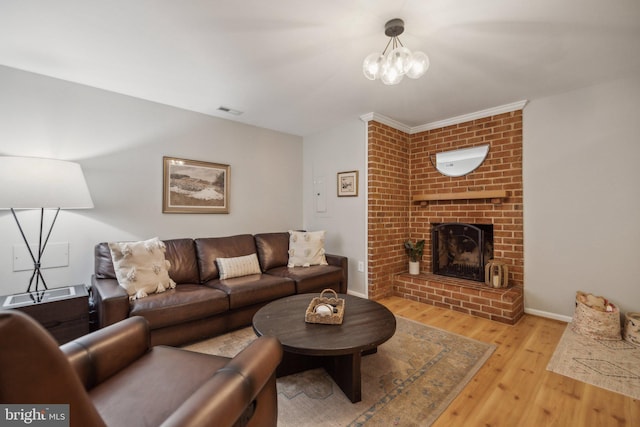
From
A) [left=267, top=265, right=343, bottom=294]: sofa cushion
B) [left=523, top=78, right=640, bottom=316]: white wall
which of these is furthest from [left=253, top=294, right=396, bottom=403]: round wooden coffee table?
[left=523, top=78, right=640, bottom=316]: white wall

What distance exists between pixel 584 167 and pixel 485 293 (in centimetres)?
154

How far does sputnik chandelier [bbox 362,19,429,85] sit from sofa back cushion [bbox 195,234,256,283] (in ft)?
7.43

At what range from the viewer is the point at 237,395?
95cm

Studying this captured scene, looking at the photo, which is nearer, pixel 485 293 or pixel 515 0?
pixel 515 0

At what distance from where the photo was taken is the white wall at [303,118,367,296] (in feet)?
11.6

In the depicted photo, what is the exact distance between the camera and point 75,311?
1997 millimetres

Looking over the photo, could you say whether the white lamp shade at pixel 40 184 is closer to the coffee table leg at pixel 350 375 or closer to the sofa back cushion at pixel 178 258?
the sofa back cushion at pixel 178 258

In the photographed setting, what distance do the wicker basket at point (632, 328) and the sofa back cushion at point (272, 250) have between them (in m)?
3.21

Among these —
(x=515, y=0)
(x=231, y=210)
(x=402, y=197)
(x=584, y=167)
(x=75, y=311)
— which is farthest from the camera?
(x=402, y=197)

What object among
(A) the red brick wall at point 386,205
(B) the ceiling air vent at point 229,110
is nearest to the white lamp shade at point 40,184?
(B) the ceiling air vent at point 229,110

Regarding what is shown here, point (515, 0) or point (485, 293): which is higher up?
point (515, 0)

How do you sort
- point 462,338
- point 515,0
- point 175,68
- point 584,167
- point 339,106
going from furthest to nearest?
point 339,106 → point 584,167 → point 462,338 → point 175,68 → point 515,0

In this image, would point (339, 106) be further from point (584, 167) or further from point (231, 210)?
point (584, 167)

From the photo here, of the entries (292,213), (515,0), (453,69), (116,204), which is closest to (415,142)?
(453,69)
